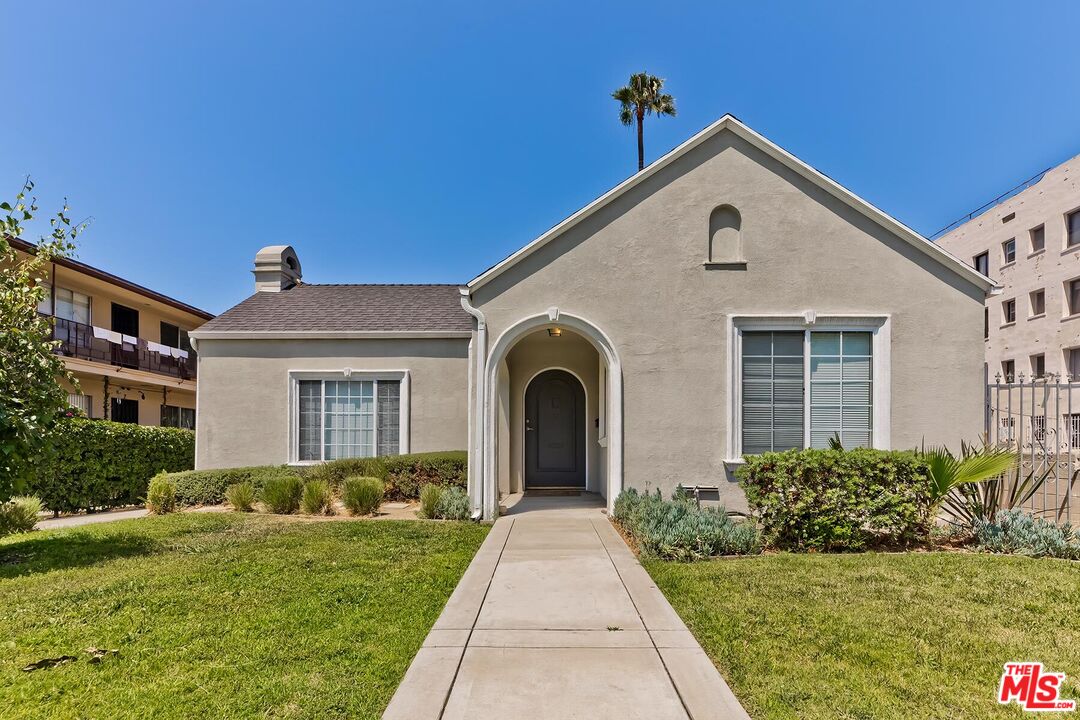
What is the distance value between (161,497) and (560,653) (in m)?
9.77

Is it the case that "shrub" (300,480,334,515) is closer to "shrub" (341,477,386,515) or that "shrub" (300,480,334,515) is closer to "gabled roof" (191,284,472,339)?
"shrub" (341,477,386,515)

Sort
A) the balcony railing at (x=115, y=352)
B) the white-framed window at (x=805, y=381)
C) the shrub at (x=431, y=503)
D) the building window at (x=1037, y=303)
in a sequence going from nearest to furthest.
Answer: the white-framed window at (x=805, y=381), the shrub at (x=431, y=503), the balcony railing at (x=115, y=352), the building window at (x=1037, y=303)

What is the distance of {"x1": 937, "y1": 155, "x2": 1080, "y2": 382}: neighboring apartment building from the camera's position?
988 inches

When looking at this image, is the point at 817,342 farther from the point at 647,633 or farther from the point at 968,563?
the point at 647,633

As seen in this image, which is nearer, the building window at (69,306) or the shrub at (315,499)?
the shrub at (315,499)

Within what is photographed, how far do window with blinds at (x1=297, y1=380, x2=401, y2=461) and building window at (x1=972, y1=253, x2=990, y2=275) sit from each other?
31.2 m

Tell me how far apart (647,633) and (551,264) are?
619cm

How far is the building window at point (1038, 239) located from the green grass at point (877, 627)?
89.7 feet

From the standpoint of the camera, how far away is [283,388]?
13086mm

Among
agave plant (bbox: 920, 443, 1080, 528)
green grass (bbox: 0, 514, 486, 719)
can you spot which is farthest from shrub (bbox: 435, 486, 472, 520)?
agave plant (bbox: 920, 443, 1080, 528)

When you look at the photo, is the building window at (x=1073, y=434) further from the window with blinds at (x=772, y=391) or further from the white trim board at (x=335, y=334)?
the white trim board at (x=335, y=334)

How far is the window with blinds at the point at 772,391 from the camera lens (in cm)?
927

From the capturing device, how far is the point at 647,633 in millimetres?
4535

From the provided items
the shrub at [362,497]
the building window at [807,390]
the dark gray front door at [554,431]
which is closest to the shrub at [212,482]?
the shrub at [362,497]
